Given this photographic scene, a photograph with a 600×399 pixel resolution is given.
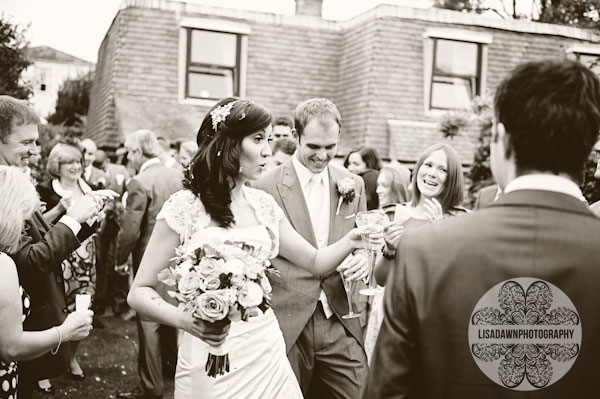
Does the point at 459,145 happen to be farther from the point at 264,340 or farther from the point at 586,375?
the point at 586,375

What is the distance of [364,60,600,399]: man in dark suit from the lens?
69.3 inches

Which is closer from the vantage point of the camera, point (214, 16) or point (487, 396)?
point (487, 396)

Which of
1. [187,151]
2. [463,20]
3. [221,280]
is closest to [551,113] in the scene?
[221,280]

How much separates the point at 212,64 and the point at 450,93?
221 inches

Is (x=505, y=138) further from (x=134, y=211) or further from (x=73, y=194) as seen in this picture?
(x=73, y=194)

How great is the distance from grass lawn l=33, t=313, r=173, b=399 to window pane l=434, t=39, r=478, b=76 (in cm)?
927

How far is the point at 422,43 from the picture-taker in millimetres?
14570

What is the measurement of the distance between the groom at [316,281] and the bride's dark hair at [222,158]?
0.85 metres

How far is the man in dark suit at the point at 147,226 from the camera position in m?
6.33

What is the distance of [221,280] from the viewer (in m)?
A: 2.78

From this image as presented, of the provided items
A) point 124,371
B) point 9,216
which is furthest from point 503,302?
point 124,371

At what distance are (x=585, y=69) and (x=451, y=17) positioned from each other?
13794 millimetres

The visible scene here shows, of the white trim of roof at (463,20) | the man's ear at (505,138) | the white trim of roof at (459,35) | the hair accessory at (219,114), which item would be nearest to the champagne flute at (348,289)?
the hair accessory at (219,114)

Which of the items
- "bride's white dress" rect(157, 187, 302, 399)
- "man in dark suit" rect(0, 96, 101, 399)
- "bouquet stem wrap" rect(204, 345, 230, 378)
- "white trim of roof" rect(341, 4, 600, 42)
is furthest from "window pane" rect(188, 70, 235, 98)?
"bouquet stem wrap" rect(204, 345, 230, 378)
